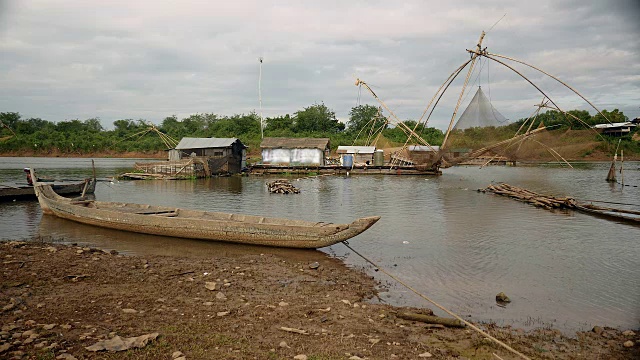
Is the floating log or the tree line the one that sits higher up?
the tree line

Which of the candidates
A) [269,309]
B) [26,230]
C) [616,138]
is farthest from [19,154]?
[616,138]

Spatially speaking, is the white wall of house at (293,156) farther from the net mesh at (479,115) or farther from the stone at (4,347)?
the stone at (4,347)

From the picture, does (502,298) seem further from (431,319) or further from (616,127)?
(616,127)

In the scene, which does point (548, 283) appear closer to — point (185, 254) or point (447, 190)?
point (185, 254)

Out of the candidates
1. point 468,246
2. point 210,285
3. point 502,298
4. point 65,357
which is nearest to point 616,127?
point 468,246

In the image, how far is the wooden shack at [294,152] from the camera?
30297 mm

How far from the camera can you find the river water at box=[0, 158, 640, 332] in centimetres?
569

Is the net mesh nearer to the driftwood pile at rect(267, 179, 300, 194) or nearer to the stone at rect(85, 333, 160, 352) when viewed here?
the driftwood pile at rect(267, 179, 300, 194)

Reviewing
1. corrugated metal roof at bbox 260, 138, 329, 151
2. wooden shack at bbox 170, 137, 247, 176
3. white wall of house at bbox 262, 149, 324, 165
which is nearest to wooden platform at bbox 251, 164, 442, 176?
white wall of house at bbox 262, 149, 324, 165

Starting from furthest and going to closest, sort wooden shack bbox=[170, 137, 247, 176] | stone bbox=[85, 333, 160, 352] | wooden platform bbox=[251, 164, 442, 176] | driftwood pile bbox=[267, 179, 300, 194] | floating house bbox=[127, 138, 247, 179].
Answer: wooden platform bbox=[251, 164, 442, 176] < wooden shack bbox=[170, 137, 247, 176] < floating house bbox=[127, 138, 247, 179] < driftwood pile bbox=[267, 179, 300, 194] < stone bbox=[85, 333, 160, 352]

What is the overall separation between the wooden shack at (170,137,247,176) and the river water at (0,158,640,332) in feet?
27.8

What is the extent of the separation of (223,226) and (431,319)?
4.70m

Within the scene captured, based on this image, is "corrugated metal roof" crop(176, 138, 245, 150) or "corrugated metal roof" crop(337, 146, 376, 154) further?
"corrugated metal roof" crop(337, 146, 376, 154)

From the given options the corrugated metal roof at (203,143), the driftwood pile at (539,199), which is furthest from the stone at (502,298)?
the corrugated metal roof at (203,143)
